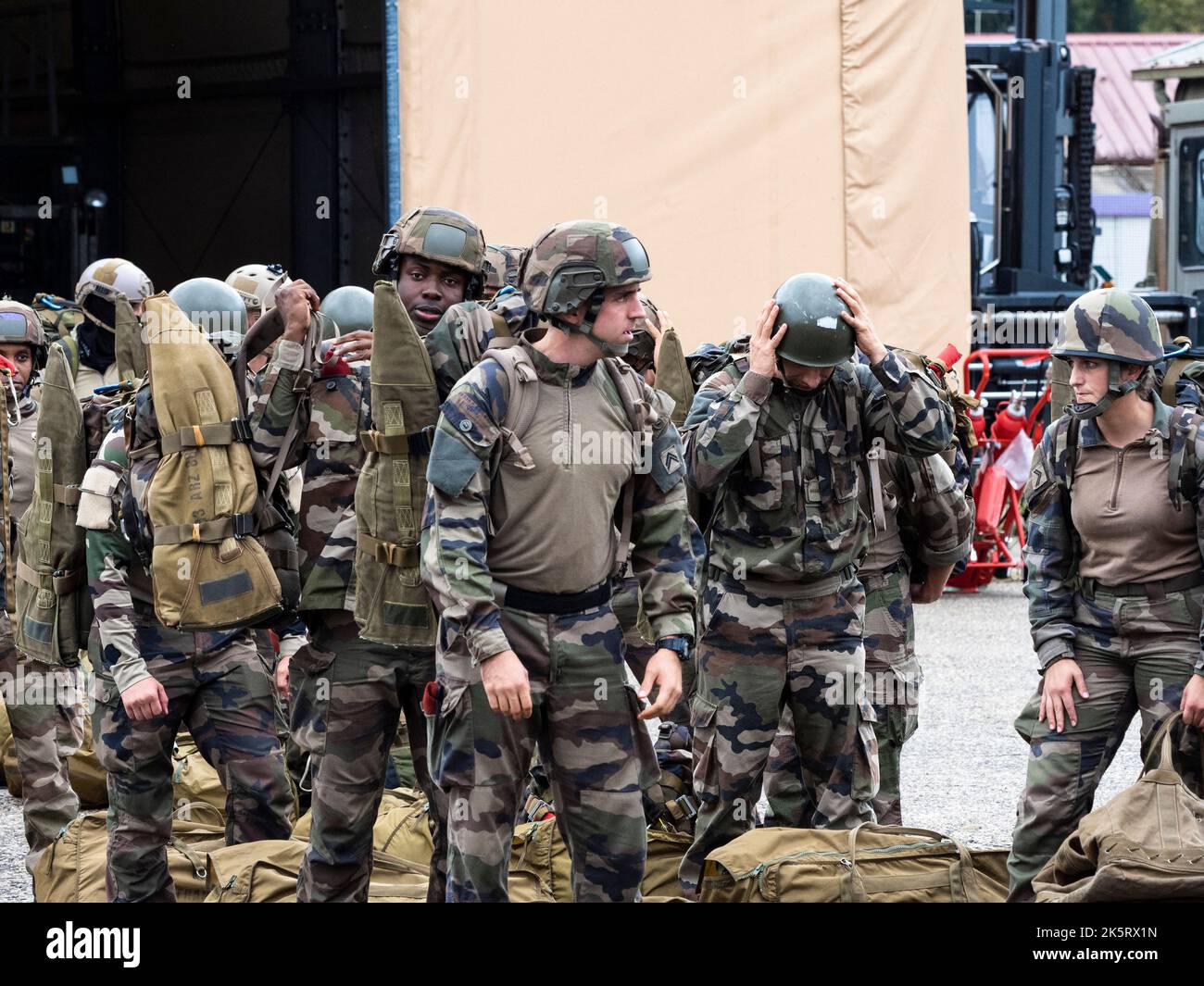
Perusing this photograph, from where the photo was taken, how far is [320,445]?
521cm

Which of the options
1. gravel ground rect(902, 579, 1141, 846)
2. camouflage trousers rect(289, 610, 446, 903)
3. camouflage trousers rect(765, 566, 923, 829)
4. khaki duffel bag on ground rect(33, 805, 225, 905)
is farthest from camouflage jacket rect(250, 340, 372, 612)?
gravel ground rect(902, 579, 1141, 846)

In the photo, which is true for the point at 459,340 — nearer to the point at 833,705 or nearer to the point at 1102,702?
the point at 833,705

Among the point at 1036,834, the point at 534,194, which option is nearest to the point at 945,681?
the point at 534,194

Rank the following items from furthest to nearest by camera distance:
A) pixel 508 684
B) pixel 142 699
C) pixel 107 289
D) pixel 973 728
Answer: pixel 973 728
pixel 107 289
pixel 142 699
pixel 508 684

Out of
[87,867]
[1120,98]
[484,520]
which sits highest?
[1120,98]

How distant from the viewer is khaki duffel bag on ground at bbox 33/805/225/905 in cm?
548

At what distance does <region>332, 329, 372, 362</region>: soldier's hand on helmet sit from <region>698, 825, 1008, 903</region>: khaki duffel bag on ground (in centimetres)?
182

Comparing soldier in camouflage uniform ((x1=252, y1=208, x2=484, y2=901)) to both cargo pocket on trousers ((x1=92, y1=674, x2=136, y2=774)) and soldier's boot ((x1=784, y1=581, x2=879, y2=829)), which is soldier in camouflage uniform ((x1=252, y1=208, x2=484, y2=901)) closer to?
cargo pocket on trousers ((x1=92, y1=674, x2=136, y2=774))

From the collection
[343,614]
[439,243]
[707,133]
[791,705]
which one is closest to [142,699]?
[343,614]

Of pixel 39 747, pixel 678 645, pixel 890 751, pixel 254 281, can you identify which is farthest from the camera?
pixel 254 281

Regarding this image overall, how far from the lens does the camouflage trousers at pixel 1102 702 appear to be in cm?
517

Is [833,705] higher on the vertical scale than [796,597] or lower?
lower

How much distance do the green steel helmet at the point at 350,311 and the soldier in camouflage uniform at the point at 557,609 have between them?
183 cm

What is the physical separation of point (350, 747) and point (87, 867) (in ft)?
4.14
